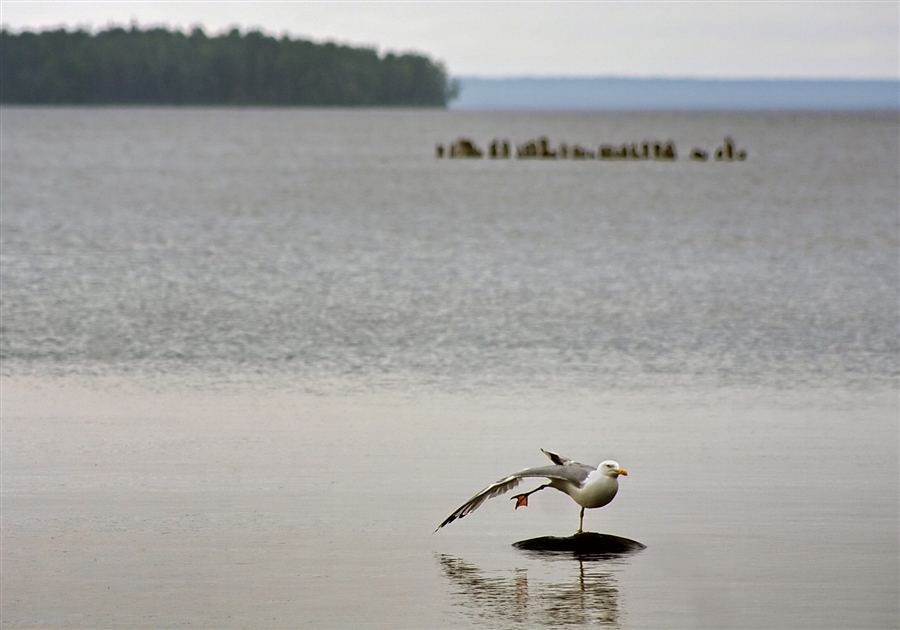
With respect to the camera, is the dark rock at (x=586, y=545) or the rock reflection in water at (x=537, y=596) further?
the dark rock at (x=586, y=545)

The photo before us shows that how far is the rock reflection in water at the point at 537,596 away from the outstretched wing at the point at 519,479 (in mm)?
312

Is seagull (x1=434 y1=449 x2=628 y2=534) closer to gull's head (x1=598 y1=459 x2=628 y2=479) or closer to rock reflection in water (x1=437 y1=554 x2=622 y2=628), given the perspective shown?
gull's head (x1=598 y1=459 x2=628 y2=479)

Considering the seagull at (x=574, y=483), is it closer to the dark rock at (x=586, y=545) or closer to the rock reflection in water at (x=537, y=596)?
the dark rock at (x=586, y=545)

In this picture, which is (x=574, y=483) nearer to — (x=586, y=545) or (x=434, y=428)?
(x=586, y=545)

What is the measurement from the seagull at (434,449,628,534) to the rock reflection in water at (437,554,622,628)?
345 mm

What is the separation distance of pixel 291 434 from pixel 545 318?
8.18 m

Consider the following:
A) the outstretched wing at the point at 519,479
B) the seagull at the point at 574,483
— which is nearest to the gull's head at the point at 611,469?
the seagull at the point at 574,483

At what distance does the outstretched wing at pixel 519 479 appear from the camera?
801 cm

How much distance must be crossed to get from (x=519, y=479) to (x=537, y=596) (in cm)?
86

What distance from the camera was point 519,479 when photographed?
8.18 m

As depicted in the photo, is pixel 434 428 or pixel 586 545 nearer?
pixel 586 545

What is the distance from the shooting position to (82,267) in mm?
26125

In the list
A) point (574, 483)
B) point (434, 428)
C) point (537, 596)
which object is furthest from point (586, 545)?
point (434, 428)

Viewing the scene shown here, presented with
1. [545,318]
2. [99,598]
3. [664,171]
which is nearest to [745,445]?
[99,598]
